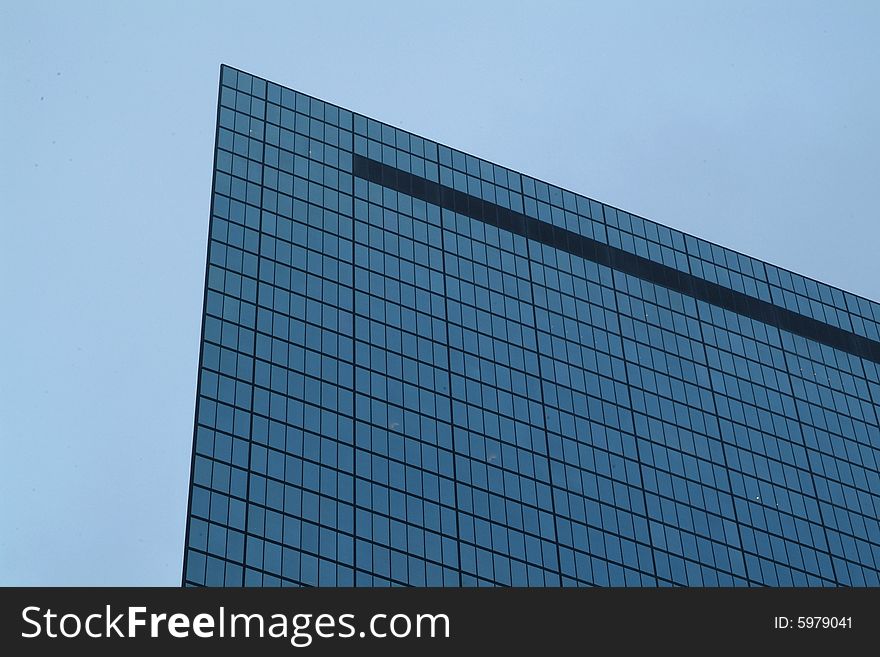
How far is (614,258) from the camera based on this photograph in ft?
354

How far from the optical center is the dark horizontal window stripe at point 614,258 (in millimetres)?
101938

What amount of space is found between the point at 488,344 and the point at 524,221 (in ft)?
49.3

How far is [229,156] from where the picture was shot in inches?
3723

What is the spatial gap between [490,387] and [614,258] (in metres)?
21.5

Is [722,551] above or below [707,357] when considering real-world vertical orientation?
below

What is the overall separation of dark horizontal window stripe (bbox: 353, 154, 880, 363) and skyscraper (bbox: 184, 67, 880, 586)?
0.21m

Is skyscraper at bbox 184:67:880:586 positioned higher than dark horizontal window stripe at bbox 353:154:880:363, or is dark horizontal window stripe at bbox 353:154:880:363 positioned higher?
dark horizontal window stripe at bbox 353:154:880:363

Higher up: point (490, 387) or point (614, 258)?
point (614, 258)

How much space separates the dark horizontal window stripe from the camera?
101938 mm

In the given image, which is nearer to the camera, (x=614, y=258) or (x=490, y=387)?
(x=490, y=387)

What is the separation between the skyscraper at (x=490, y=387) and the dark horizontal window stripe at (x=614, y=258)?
0.21 m
